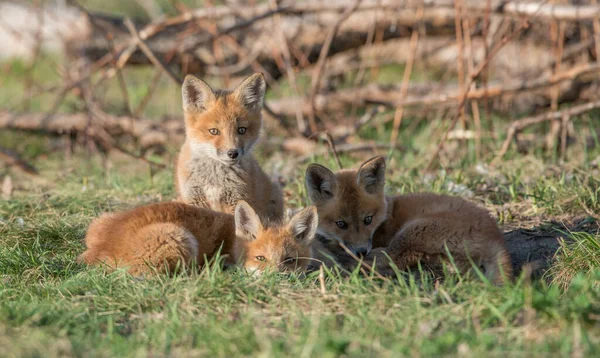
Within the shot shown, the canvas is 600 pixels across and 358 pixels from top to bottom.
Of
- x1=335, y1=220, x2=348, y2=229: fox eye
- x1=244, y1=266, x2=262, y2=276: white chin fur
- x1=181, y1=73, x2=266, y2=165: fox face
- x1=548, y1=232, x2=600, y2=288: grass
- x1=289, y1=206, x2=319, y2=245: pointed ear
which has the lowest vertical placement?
x1=548, y1=232, x2=600, y2=288: grass

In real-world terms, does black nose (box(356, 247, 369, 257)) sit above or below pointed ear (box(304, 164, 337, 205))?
below

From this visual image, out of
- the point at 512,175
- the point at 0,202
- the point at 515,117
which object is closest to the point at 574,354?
the point at 512,175

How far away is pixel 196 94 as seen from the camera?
5.71 meters

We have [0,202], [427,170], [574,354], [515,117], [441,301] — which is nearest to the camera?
[574,354]

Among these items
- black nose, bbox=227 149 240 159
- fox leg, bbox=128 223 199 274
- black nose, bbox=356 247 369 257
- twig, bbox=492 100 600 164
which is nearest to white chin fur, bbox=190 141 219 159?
black nose, bbox=227 149 240 159

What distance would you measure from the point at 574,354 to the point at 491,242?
1.70 m

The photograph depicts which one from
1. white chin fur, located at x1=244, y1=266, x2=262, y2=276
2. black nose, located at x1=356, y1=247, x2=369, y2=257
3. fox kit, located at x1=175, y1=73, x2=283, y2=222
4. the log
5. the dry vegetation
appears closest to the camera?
the dry vegetation

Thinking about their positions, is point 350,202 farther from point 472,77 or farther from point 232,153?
point 472,77

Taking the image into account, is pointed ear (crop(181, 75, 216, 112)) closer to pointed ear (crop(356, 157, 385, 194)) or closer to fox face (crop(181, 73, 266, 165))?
fox face (crop(181, 73, 266, 165))

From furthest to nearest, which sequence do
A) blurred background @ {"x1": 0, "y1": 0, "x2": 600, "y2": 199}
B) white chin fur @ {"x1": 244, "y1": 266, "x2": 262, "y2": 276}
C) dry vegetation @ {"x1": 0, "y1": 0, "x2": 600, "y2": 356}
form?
blurred background @ {"x1": 0, "y1": 0, "x2": 600, "y2": 199} → white chin fur @ {"x1": 244, "y1": 266, "x2": 262, "y2": 276} → dry vegetation @ {"x1": 0, "y1": 0, "x2": 600, "y2": 356}

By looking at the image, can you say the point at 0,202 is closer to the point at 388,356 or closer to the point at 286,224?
the point at 286,224

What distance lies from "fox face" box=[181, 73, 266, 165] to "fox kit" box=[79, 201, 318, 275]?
0.66 metres

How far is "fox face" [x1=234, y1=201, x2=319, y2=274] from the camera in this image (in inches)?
183

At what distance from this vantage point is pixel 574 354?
2.98 meters
